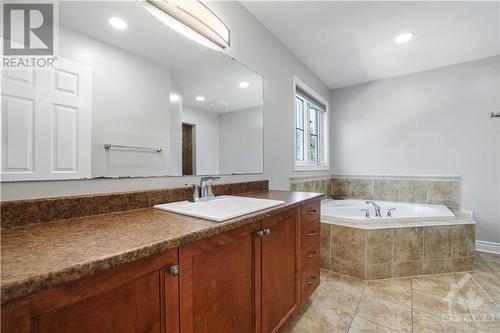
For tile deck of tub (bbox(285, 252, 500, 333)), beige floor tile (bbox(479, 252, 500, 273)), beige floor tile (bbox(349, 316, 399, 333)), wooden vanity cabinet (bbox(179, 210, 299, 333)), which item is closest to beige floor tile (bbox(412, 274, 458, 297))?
tile deck of tub (bbox(285, 252, 500, 333))

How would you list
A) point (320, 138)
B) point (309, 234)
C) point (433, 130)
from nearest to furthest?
point (309, 234)
point (433, 130)
point (320, 138)

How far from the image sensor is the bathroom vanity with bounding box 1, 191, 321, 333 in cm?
46

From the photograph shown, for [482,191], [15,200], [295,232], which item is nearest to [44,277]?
[15,200]

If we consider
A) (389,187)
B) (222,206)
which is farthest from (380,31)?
(222,206)

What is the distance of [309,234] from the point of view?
1.57m

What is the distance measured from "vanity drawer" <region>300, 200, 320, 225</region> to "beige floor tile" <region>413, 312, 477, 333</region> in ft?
3.05

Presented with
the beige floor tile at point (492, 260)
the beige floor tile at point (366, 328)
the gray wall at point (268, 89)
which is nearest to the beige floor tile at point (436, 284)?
the beige floor tile at point (492, 260)

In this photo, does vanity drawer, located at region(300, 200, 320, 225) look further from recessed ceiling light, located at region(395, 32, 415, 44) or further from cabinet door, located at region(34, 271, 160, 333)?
recessed ceiling light, located at region(395, 32, 415, 44)

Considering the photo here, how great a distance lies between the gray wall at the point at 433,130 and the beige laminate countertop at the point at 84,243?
3.15 meters

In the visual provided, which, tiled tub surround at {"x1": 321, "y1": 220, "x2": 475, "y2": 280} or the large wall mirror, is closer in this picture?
the large wall mirror

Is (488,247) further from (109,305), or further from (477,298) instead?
(109,305)

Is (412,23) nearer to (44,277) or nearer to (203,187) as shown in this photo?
(203,187)

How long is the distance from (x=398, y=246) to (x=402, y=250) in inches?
2.3

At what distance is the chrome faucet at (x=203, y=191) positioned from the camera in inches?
53.0
